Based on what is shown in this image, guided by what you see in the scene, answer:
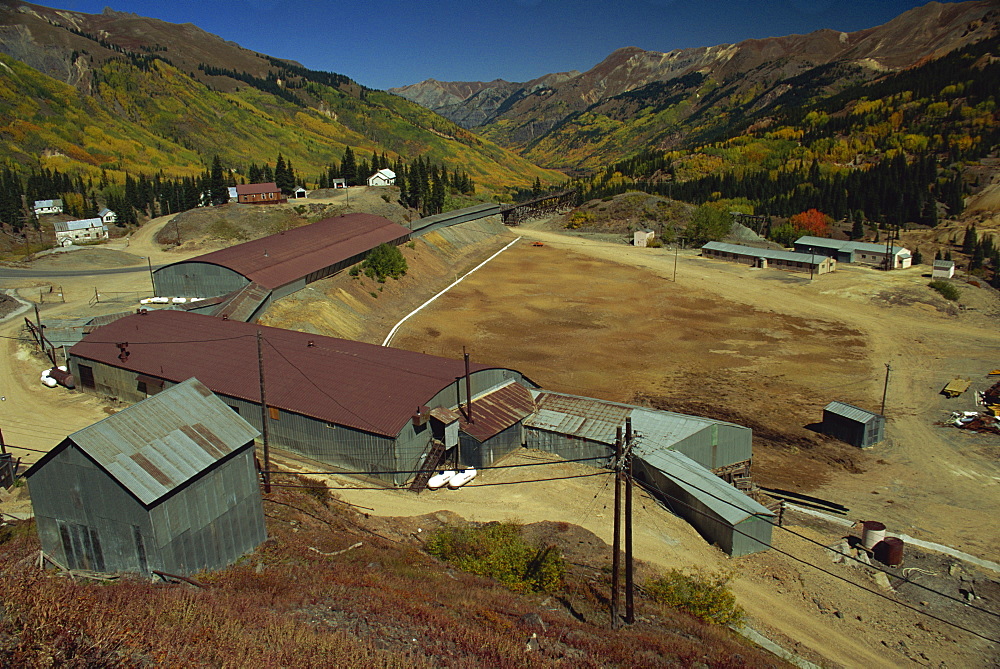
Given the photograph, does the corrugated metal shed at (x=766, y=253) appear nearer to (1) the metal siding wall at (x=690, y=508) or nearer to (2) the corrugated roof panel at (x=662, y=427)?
(2) the corrugated roof panel at (x=662, y=427)

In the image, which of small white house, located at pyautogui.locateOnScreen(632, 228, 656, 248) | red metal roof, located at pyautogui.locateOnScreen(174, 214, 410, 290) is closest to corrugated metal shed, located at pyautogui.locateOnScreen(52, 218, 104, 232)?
red metal roof, located at pyautogui.locateOnScreen(174, 214, 410, 290)

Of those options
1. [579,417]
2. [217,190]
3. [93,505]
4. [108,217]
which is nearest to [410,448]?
[579,417]

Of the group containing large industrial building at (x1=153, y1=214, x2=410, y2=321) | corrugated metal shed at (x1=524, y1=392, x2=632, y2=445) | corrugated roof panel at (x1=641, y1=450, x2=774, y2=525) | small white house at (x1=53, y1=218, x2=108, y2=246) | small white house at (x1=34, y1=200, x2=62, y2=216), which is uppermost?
small white house at (x1=34, y1=200, x2=62, y2=216)

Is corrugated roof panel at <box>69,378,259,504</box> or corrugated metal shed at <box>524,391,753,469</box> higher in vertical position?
corrugated roof panel at <box>69,378,259,504</box>

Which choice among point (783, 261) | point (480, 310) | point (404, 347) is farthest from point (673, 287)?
point (404, 347)

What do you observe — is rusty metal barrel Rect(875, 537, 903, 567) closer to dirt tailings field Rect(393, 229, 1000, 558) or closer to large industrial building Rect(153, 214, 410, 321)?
dirt tailings field Rect(393, 229, 1000, 558)
